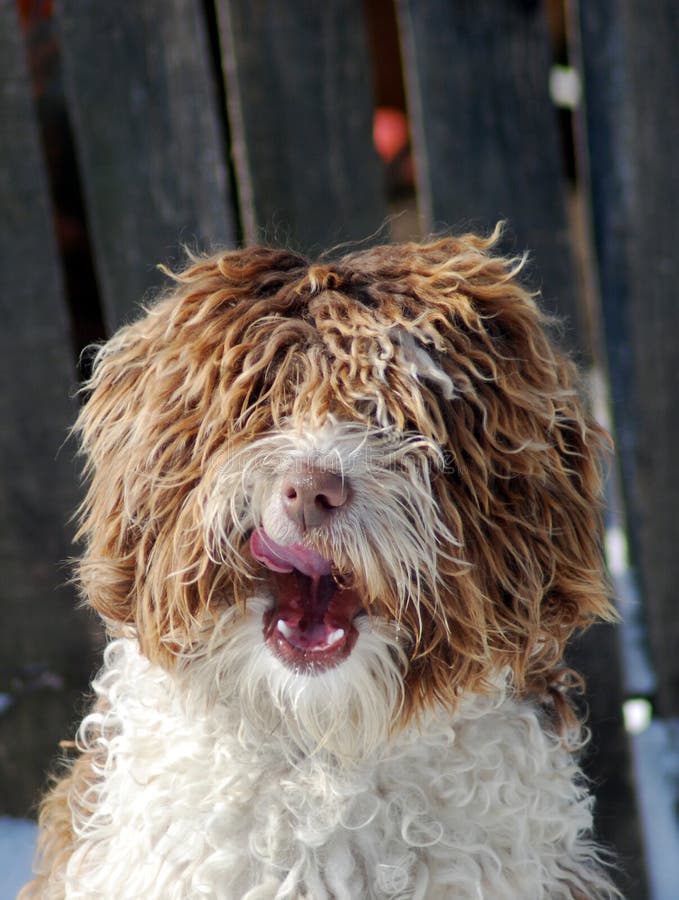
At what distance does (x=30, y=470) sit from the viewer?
100 inches

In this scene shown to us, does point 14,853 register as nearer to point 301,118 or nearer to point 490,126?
point 301,118

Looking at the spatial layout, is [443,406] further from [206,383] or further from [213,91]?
[213,91]

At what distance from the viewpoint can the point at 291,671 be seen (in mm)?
1466

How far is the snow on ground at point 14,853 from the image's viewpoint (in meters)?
2.44

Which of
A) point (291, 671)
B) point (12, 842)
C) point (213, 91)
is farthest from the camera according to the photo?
point (12, 842)

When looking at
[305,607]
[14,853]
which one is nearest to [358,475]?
[305,607]

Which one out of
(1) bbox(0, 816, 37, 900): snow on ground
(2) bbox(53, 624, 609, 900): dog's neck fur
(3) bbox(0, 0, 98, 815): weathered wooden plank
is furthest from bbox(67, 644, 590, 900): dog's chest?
(3) bbox(0, 0, 98, 815): weathered wooden plank

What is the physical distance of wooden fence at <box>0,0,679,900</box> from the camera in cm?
236

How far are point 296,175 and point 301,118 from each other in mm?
128

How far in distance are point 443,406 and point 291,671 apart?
436 mm

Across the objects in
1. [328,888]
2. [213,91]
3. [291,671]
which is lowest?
[328,888]

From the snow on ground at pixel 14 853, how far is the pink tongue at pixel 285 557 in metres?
1.44

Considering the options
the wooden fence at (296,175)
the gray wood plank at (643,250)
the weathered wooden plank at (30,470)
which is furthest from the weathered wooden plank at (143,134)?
the gray wood plank at (643,250)

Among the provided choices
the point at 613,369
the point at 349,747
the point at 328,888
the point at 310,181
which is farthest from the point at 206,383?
the point at 613,369
